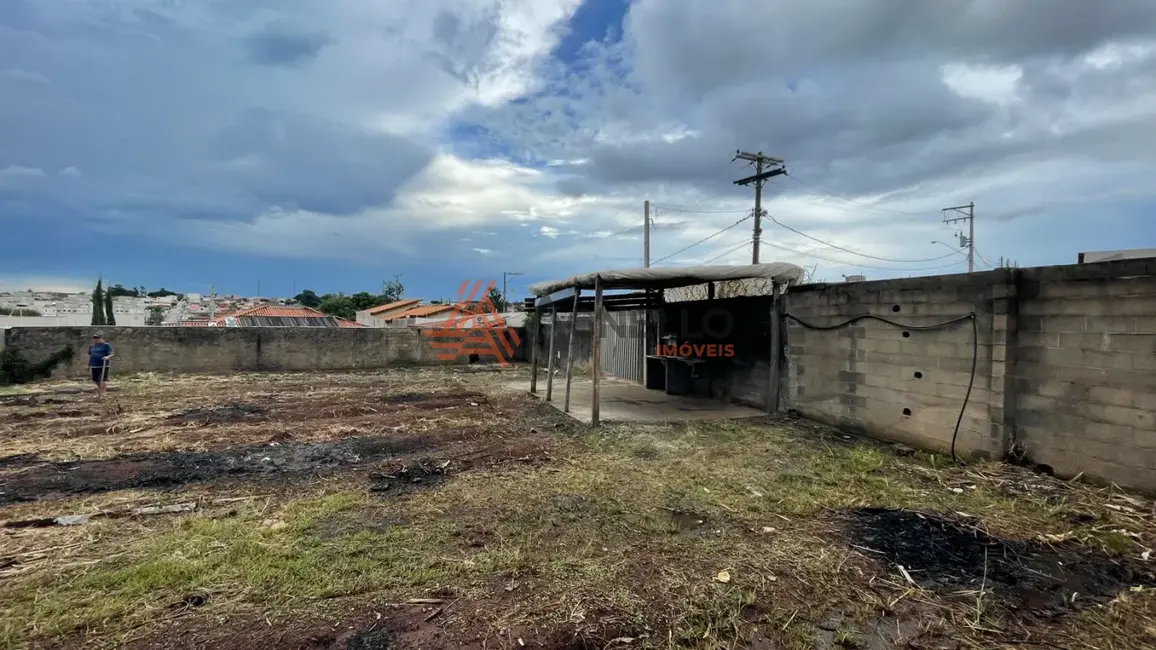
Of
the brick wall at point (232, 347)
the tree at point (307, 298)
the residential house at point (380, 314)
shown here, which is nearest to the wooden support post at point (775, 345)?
the brick wall at point (232, 347)

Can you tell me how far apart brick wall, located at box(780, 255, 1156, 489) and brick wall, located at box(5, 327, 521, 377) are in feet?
36.3

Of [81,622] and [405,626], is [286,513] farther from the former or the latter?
[405,626]

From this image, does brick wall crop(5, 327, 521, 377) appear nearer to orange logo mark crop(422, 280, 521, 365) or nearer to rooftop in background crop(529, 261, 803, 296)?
orange logo mark crop(422, 280, 521, 365)

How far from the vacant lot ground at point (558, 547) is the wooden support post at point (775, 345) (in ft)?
4.04

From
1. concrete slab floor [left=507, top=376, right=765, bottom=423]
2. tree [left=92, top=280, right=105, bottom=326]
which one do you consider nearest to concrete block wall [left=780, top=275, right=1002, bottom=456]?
concrete slab floor [left=507, top=376, right=765, bottom=423]

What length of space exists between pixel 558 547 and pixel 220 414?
6.26 m

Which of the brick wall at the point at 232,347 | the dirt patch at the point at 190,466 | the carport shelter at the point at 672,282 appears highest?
the carport shelter at the point at 672,282

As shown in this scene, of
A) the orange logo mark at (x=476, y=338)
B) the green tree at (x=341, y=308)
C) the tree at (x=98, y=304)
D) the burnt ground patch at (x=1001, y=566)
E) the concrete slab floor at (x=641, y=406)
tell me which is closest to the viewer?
the burnt ground patch at (x=1001, y=566)

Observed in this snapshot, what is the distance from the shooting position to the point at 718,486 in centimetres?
396

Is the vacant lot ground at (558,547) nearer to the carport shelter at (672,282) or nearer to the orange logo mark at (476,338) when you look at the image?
the carport shelter at (672,282)

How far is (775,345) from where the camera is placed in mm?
6555

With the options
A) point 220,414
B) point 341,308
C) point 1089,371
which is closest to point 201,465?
point 220,414

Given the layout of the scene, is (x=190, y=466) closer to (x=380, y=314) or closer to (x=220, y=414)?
(x=220, y=414)

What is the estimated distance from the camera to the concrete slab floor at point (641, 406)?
6.87 meters
